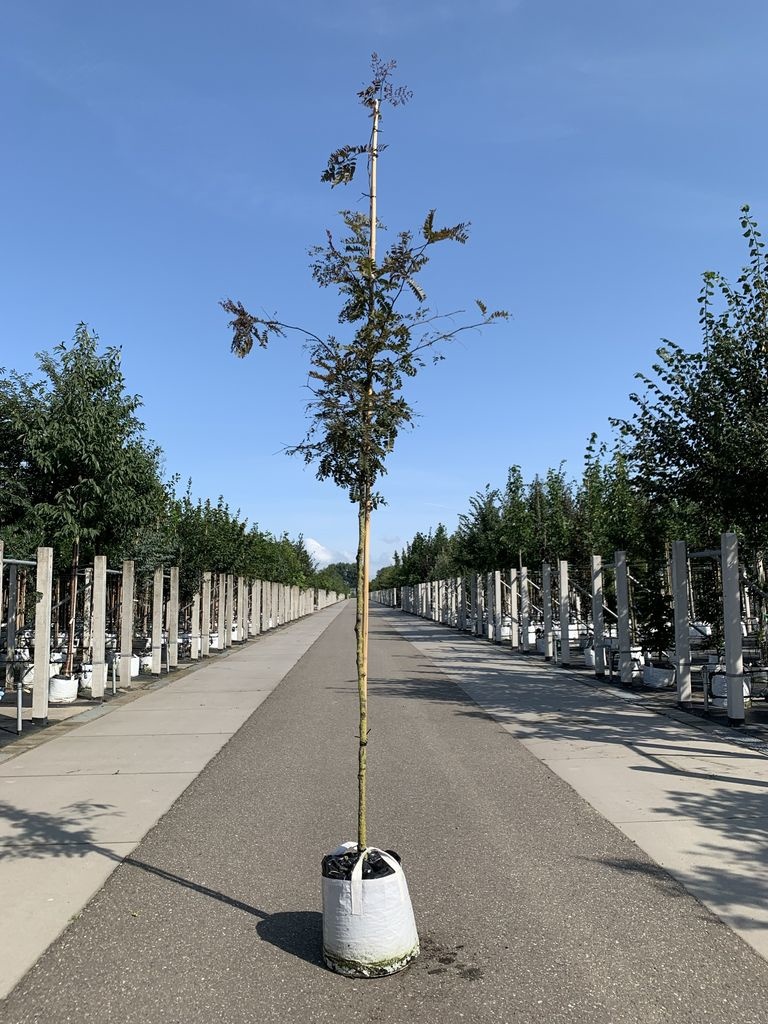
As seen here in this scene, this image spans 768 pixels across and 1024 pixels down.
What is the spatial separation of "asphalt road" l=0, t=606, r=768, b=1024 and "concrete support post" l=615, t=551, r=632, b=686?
8.05m

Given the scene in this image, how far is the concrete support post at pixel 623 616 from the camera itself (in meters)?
15.3

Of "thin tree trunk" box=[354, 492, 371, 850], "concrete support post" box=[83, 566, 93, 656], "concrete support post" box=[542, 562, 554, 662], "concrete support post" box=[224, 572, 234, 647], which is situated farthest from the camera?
"concrete support post" box=[224, 572, 234, 647]

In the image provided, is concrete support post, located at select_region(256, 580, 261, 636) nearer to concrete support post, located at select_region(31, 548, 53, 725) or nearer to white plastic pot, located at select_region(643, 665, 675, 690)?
white plastic pot, located at select_region(643, 665, 675, 690)

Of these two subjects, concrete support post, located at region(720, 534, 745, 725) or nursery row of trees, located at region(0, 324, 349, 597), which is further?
nursery row of trees, located at region(0, 324, 349, 597)

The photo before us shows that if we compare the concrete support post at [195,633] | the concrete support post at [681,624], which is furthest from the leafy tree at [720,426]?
the concrete support post at [195,633]

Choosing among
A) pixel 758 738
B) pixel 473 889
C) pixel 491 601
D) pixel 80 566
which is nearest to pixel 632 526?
pixel 491 601

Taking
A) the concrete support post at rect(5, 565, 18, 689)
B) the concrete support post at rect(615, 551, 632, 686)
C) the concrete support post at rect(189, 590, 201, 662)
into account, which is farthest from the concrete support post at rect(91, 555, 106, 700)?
the concrete support post at rect(615, 551, 632, 686)

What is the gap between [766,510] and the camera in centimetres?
1184

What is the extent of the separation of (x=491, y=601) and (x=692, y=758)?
23410 millimetres

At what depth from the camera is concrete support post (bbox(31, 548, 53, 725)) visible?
11.3 m

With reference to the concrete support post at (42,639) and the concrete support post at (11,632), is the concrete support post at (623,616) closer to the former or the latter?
the concrete support post at (42,639)

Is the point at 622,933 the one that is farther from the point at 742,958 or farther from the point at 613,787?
the point at 613,787

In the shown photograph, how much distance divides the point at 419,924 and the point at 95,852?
2631mm

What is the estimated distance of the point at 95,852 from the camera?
18.7ft
